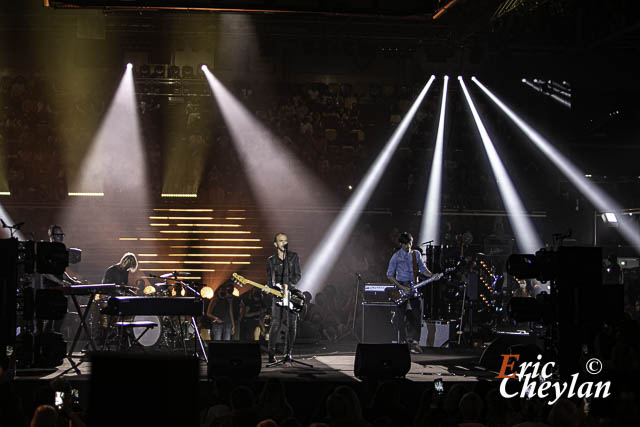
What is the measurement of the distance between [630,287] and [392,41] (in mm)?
7476

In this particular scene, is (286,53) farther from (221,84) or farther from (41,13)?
(41,13)

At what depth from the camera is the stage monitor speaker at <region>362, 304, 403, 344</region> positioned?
1238cm

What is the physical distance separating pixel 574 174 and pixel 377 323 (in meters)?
8.37

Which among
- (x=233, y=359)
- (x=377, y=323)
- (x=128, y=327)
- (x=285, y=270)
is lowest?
(x=377, y=323)

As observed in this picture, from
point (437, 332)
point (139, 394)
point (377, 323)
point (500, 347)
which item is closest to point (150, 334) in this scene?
point (377, 323)

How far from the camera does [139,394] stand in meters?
1.50

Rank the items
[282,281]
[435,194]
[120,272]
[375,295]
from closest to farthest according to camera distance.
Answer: [282,281]
[120,272]
[375,295]
[435,194]

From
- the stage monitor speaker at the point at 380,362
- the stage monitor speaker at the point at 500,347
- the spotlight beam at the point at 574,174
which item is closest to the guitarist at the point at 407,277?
the stage monitor speaker at the point at 500,347

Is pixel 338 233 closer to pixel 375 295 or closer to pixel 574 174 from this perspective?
pixel 375 295

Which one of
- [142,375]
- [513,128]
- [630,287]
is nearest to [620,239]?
[630,287]

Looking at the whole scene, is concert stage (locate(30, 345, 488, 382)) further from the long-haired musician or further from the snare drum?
the snare drum

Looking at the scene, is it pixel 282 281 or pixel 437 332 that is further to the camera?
pixel 437 332

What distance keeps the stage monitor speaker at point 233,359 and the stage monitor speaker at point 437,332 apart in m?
5.56

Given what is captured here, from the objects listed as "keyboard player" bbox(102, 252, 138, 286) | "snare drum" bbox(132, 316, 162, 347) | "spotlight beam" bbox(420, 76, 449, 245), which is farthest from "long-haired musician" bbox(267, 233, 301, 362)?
"spotlight beam" bbox(420, 76, 449, 245)
